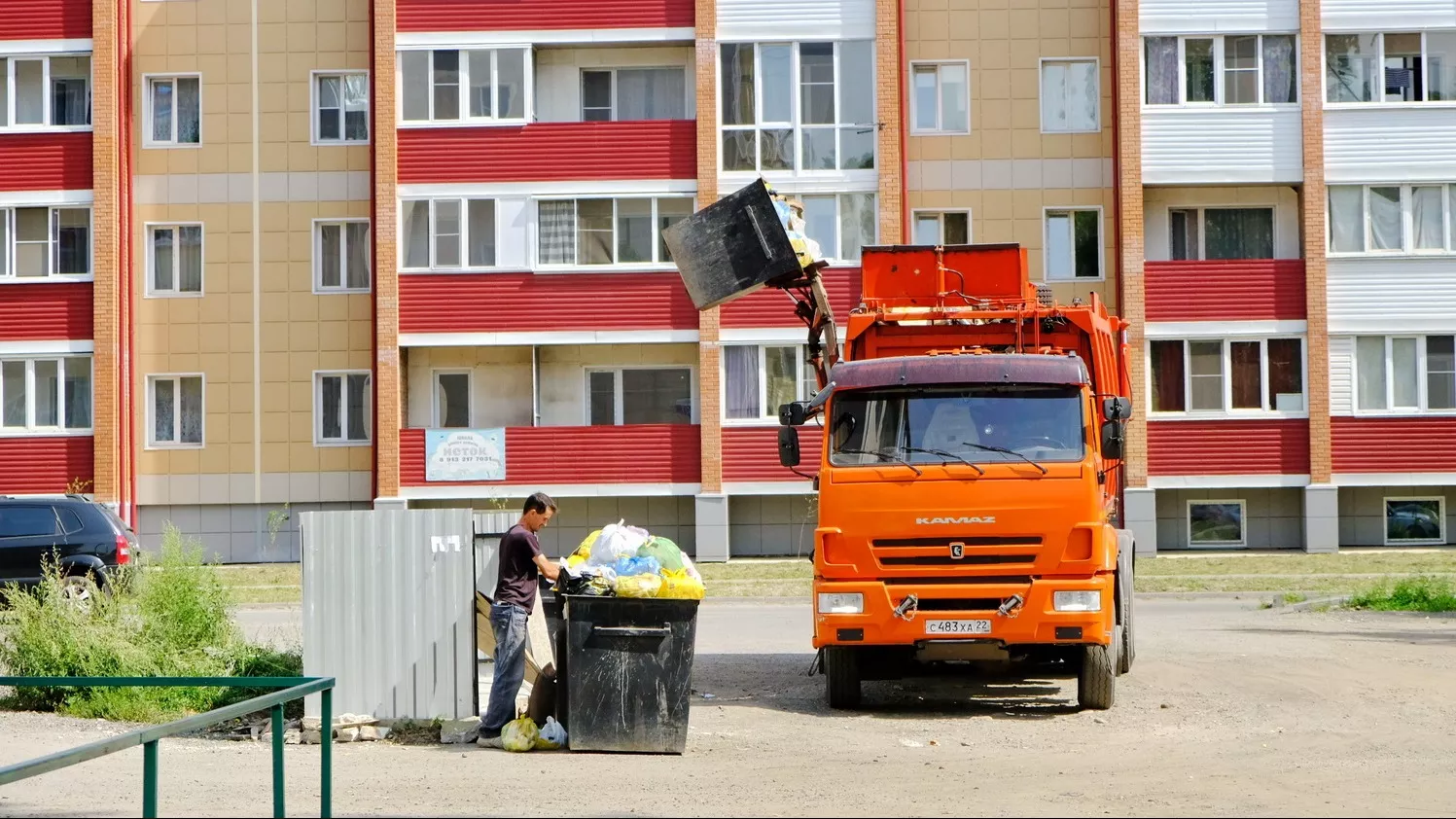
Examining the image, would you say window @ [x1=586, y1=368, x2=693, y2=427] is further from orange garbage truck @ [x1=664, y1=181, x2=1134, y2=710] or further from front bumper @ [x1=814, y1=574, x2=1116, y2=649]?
front bumper @ [x1=814, y1=574, x2=1116, y2=649]

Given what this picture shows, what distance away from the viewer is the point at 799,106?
114ft

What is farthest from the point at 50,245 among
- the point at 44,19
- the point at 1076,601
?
the point at 1076,601

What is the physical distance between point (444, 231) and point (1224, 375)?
15.3m

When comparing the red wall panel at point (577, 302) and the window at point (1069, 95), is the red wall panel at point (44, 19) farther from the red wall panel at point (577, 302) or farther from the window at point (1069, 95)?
the window at point (1069, 95)

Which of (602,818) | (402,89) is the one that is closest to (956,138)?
(402,89)

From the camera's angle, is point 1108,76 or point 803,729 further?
point 1108,76

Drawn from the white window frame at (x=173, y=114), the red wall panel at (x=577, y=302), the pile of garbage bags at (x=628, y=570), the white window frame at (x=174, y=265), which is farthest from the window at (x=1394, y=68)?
the pile of garbage bags at (x=628, y=570)

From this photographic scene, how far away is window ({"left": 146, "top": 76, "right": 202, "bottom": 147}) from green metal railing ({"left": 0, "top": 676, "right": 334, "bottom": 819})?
29.7 metres

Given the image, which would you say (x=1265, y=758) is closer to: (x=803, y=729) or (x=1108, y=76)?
(x=803, y=729)

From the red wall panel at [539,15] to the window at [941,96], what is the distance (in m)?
4.70

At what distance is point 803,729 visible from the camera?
42.7ft

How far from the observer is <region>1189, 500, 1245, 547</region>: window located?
35906 millimetres

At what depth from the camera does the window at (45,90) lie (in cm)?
3562

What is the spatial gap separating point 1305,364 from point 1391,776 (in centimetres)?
2517
